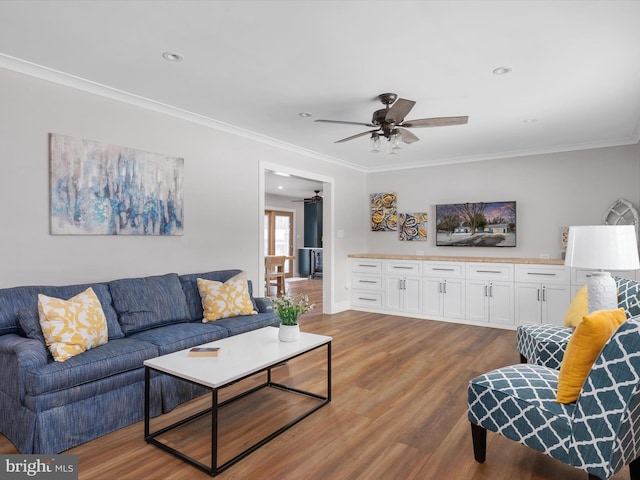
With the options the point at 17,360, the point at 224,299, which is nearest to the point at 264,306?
the point at 224,299

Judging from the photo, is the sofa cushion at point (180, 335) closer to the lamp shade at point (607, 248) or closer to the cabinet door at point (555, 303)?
the lamp shade at point (607, 248)

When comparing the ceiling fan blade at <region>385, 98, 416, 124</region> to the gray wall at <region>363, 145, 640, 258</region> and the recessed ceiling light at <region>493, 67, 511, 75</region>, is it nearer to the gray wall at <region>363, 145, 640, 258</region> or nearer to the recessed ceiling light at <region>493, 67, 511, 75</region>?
the recessed ceiling light at <region>493, 67, 511, 75</region>

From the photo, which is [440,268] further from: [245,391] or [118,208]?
[118,208]

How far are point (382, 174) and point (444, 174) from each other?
1113 mm

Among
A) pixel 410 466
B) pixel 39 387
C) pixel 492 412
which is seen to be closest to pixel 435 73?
pixel 492 412

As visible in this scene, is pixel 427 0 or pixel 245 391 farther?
pixel 245 391

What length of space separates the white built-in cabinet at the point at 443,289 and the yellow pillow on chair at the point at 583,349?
3776mm

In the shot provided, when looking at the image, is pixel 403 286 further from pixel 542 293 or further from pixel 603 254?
pixel 603 254

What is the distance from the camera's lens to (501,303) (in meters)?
5.27

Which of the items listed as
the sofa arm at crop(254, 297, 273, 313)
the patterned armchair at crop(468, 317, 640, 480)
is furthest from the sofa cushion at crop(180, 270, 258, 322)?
the patterned armchair at crop(468, 317, 640, 480)

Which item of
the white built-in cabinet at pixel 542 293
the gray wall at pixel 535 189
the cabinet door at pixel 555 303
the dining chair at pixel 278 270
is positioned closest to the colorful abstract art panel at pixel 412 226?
the gray wall at pixel 535 189

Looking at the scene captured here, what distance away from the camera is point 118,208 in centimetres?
335

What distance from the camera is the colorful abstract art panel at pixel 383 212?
6762 mm

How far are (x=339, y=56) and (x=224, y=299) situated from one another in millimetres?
2294
